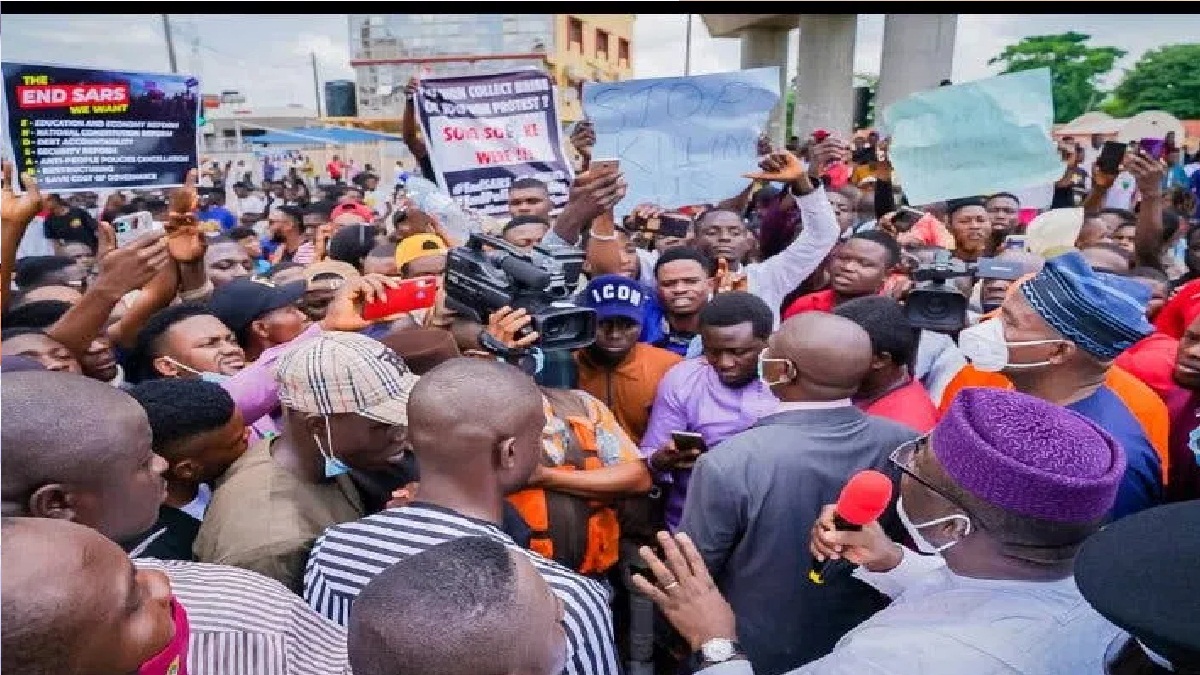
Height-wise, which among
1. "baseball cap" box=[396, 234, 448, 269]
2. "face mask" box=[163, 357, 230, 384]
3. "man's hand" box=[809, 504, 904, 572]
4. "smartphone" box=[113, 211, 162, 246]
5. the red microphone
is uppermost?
"smartphone" box=[113, 211, 162, 246]

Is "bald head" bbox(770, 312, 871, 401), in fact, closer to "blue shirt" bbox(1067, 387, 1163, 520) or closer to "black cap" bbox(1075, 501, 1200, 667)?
"blue shirt" bbox(1067, 387, 1163, 520)

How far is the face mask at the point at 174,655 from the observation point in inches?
54.6

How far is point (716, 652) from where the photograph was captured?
6.31 ft

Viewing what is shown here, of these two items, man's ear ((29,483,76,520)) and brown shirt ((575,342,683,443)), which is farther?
brown shirt ((575,342,683,443))

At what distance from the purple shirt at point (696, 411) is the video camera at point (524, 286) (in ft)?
2.30

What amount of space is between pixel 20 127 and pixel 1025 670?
14.9ft

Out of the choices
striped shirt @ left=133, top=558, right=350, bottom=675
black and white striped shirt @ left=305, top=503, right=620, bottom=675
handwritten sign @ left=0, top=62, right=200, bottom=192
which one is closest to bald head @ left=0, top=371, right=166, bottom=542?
striped shirt @ left=133, top=558, right=350, bottom=675

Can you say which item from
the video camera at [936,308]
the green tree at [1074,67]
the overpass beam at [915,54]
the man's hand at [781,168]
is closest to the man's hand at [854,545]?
the video camera at [936,308]

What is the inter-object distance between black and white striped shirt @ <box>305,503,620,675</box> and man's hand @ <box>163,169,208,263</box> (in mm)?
2268

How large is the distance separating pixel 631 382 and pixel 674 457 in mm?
639

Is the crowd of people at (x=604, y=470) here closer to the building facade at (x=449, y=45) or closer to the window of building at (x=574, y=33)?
the building facade at (x=449, y=45)

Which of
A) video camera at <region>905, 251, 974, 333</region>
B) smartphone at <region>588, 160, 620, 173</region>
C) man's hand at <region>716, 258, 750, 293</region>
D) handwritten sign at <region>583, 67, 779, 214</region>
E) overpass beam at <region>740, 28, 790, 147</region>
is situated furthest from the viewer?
overpass beam at <region>740, 28, 790, 147</region>

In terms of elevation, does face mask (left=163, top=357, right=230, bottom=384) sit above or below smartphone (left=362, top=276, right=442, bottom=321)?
below

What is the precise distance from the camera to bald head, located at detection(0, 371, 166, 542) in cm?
174
